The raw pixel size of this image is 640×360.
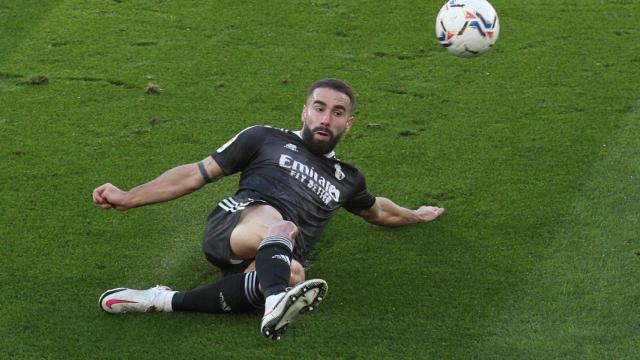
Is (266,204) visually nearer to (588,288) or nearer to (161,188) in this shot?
(161,188)

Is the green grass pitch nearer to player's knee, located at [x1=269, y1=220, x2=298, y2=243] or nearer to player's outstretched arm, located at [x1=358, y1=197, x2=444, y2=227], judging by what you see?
player's outstretched arm, located at [x1=358, y1=197, x2=444, y2=227]

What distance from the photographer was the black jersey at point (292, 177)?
263 inches

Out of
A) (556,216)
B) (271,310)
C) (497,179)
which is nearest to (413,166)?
(497,179)

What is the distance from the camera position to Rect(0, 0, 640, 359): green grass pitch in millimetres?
6125

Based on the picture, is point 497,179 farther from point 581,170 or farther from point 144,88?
point 144,88

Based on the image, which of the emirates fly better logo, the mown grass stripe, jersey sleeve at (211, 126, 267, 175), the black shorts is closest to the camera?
the mown grass stripe

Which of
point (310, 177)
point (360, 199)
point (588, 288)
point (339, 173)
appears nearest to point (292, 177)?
point (310, 177)

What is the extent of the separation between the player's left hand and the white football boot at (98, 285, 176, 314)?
1994mm

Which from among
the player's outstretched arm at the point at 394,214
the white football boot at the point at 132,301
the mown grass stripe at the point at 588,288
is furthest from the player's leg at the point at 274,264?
the mown grass stripe at the point at 588,288

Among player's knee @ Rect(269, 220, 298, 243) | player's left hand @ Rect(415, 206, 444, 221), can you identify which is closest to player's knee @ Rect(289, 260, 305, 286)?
player's knee @ Rect(269, 220, 298, 243)

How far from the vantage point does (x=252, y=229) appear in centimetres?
633

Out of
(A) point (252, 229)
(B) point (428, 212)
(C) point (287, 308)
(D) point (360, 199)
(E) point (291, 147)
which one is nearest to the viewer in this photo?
(C) point (287, 308)

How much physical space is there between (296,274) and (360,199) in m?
1.05

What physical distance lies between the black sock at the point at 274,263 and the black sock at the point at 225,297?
0.23 m
